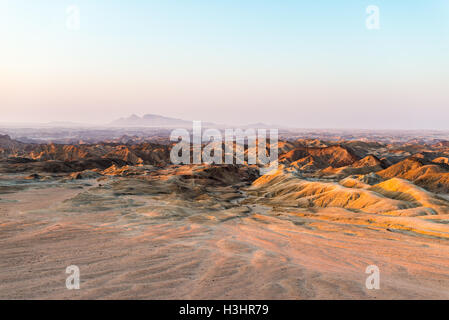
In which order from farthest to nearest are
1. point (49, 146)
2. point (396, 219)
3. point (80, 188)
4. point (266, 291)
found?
point (49, 146)
point (80, 188)
point (396, 219)
point (266, 291)

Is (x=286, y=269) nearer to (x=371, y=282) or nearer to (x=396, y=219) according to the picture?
(x=371, y=282)

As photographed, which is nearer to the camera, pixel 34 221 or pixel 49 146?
pixel 34 221

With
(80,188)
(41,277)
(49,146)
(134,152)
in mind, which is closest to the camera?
(41,277)

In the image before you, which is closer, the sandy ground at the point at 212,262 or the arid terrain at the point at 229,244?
the sandy ground at the point at 212,262

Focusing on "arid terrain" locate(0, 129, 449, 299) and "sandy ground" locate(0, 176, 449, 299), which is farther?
"arid terrain" locate(0, 129, 449, 299)
